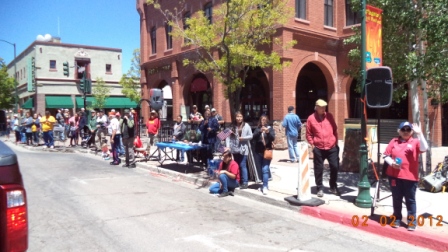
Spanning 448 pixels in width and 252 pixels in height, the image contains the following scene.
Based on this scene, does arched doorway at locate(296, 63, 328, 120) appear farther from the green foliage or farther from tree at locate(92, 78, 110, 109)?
tree at locate(92, 78, 110, 109)

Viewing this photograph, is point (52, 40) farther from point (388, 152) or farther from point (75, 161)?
point (388, 152)

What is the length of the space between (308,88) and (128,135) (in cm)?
1256

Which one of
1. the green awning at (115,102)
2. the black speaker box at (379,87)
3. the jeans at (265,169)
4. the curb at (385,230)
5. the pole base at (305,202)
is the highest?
the green awning at (115,102)

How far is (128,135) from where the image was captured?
39.8ft

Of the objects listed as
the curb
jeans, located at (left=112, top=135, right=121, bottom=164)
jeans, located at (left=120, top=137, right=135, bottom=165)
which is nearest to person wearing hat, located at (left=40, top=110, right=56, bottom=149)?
jeans, located at (left=112, top=135, right=121, bottom=164)

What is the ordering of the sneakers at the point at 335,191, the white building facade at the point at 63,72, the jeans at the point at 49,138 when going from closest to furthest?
the sneakers at the point at 335,191
the jeans at the point at 49,138
the white building facade at the point at 63,72

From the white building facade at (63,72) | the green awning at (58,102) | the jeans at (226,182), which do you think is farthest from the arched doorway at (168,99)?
the jeans at (226,182)

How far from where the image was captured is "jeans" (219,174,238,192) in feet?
27.0

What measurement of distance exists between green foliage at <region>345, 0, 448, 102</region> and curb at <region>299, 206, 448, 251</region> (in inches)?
135

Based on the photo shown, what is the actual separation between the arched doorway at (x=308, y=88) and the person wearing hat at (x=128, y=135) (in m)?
11.1

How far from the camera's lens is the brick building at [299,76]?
16.9 meters

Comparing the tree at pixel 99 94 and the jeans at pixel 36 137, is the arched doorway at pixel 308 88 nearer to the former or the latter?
the jeans at pixel 36 137

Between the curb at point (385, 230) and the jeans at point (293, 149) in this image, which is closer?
the curb at point (385, 230)

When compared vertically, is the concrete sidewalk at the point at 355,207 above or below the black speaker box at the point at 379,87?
below
